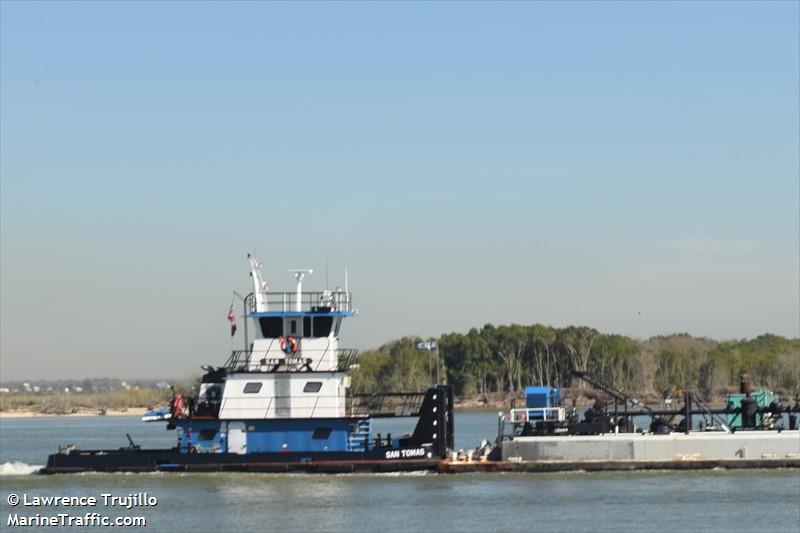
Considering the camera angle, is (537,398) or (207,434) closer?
(207,434)

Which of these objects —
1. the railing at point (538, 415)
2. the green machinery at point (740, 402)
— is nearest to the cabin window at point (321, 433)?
the railing at point (538, 415)

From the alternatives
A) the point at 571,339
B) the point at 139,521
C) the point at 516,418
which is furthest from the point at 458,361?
the point at 139,521

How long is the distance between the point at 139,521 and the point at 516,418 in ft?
44.4

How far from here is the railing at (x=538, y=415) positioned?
1828 inches

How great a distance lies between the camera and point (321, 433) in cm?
4516

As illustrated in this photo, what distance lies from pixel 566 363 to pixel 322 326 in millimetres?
87689

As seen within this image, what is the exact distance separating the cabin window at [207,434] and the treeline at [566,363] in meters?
73.3

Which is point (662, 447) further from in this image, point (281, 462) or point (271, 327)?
point (271, 327)

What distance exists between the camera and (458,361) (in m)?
142

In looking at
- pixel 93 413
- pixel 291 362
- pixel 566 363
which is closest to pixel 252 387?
pixel 291 362

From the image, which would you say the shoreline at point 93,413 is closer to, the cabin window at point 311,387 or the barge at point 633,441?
the cabin window at point 311,387

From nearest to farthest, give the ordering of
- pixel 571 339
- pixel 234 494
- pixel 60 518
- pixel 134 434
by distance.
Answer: pixel 60 518 → pixel 234 494 → pixel 134 434 → pixel 571 339

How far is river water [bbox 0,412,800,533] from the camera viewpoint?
37000mm

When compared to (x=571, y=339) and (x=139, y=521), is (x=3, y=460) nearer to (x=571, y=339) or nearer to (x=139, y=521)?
(x=139, y=521)
